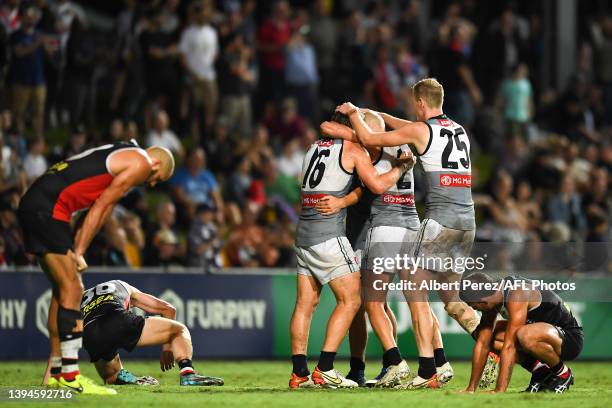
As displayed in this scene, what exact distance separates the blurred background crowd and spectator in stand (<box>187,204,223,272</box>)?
0.8 inches

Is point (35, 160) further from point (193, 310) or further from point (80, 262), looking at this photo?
point (80, 262)

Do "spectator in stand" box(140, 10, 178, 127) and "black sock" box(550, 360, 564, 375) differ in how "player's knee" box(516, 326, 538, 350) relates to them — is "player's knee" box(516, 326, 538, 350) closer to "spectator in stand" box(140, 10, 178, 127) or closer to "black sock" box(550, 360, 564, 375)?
"black sock" box(550, 360, 564, 375)

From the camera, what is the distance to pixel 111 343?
13039mm

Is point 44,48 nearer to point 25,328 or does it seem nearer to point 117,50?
point 117,50

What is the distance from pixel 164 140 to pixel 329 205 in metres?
8.36

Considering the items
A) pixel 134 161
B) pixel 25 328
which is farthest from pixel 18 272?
pixel 134 161

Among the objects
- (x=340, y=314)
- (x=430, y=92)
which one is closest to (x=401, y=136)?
(x=430, y=92)

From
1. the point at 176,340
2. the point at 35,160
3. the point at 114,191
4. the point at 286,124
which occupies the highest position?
the point at 114,191

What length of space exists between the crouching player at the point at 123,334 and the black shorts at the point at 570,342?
326cm

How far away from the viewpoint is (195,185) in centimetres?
2052

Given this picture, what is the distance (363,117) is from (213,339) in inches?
212

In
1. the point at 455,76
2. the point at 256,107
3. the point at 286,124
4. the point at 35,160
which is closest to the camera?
the point at 35,160

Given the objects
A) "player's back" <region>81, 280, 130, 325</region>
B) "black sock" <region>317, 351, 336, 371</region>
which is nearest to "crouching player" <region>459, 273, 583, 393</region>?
"black sock" <region>317, 351, 336, 371</region>

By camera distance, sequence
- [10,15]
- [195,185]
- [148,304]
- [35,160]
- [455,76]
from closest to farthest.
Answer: [148,304] < [35,160] < [10,15] < [195,185] < [455,76]
